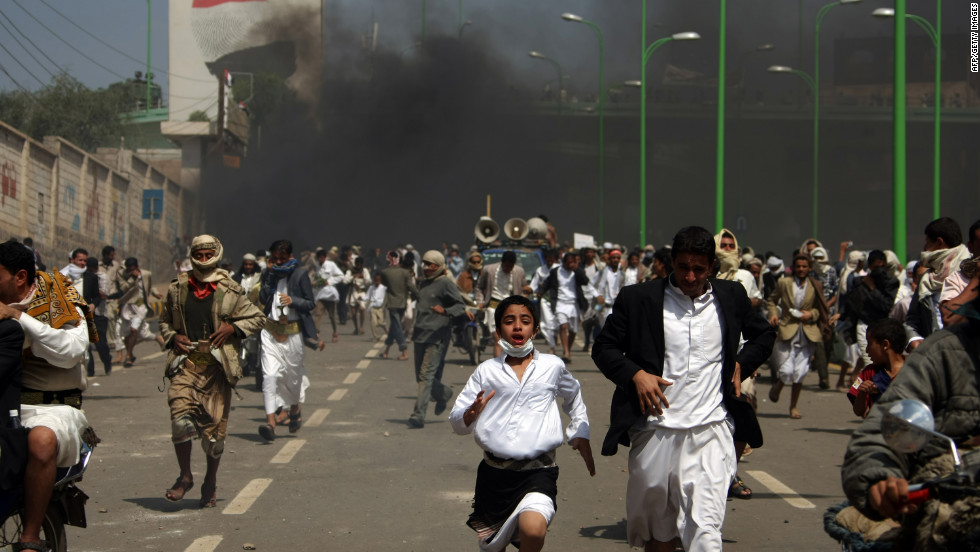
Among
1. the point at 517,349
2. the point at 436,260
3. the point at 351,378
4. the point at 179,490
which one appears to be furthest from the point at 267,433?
the point at 517,349

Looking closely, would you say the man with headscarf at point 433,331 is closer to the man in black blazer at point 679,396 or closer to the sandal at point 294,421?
the sandal at point 294,421

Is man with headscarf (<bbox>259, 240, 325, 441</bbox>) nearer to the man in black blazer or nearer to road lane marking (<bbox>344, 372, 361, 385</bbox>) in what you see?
road lane marking (<bbox>344, 372, 361, 385</bbox>)

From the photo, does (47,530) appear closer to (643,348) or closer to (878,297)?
(643,348)

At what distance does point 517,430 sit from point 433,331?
598cm

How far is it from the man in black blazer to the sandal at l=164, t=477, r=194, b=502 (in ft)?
10.2

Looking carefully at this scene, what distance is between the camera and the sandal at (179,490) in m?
6.78

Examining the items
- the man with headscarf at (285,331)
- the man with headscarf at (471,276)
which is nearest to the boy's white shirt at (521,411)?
the man with headscarf at (285,331)

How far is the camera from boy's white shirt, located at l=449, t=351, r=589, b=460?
15.1ft

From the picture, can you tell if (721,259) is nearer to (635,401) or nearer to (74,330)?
(635,401)

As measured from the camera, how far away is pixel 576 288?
55.0 feet

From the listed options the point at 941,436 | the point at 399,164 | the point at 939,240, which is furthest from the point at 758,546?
the point at 399,164

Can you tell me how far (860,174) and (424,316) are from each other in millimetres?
68683

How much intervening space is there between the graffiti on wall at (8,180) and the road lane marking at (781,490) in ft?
61.8

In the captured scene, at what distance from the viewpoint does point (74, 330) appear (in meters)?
4.79
